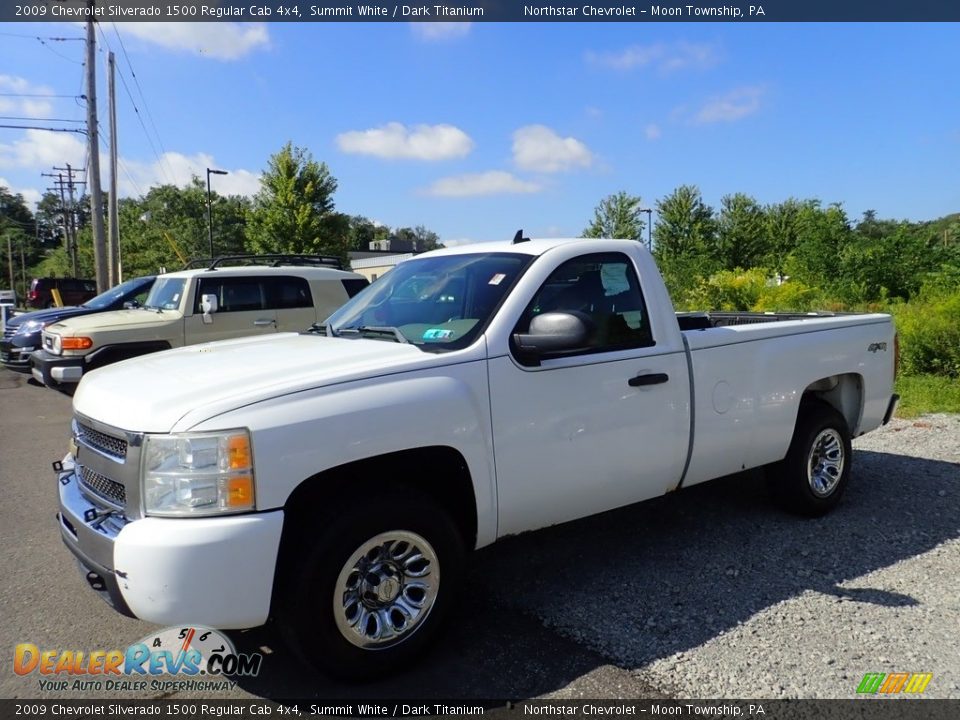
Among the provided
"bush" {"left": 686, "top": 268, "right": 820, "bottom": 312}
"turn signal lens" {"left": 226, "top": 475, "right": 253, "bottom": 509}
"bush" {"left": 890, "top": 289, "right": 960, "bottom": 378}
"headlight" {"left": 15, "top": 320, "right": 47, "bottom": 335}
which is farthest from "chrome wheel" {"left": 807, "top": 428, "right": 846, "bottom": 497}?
"bush" {"left": 686, "top": 268, "right": 820, "bottom": 312}

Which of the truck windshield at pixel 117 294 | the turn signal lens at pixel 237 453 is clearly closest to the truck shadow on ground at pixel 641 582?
the turn signal lens at pixel 237 453

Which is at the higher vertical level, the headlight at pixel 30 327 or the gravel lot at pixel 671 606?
the headlight at pixel 30 327

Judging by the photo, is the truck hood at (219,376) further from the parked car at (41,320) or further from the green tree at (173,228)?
the green tree at (173,228)

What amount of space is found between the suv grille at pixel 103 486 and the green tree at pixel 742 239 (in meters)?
39.5

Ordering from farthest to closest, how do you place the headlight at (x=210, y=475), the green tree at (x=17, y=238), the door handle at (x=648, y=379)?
the green tree at (x=17, y=238)
the door handle at (x=648, y=379)
the headlight at (x=210, y=475)

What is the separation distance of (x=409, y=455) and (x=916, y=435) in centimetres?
661

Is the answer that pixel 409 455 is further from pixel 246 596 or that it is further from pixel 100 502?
pixel 100 502

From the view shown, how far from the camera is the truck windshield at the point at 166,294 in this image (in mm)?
9766

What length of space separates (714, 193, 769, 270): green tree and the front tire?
128 feet

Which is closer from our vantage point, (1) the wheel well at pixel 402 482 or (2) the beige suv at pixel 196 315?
(1) the wheel well at pixel 402 482

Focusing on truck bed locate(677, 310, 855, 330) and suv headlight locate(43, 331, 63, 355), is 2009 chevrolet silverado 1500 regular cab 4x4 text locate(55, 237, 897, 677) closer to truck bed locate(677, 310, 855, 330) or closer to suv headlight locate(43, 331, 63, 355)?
truck bed locate(677, 310, 855, 330)

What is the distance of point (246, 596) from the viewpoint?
2578 mm

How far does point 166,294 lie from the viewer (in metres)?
10.1

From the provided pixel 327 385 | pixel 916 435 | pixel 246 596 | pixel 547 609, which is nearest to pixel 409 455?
pixel 327 385
